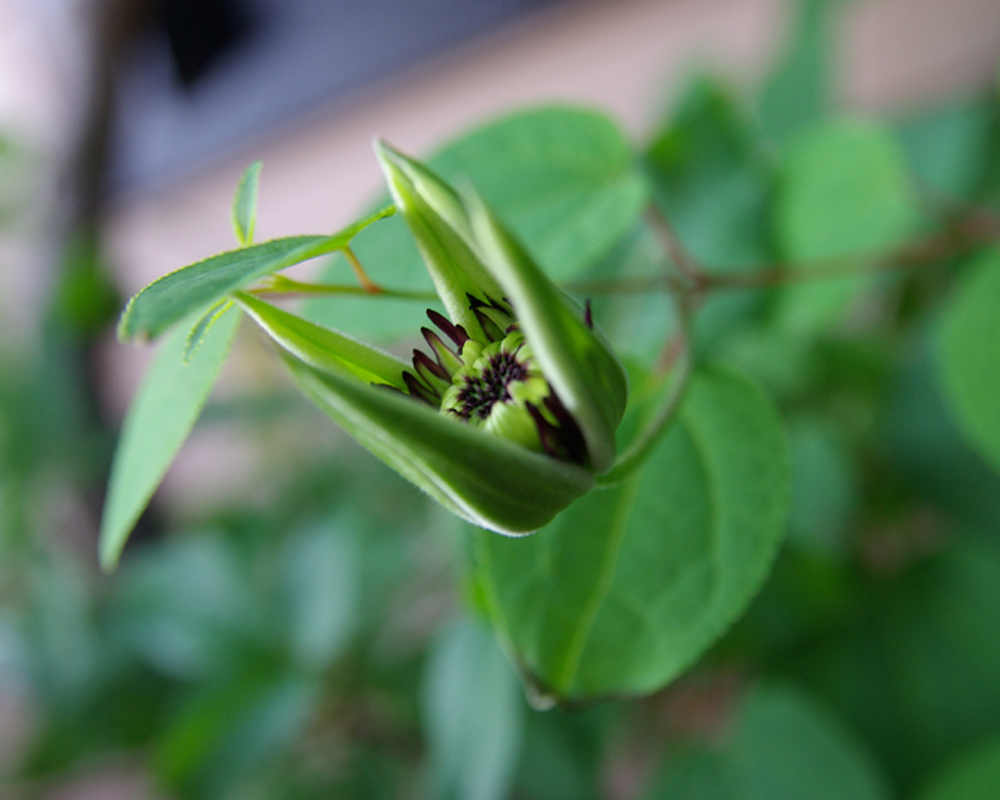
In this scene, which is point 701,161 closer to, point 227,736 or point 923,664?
point 923,664

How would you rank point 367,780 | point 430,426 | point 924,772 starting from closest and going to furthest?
1. point 430,426
2. point 924,772
3. point 367,780

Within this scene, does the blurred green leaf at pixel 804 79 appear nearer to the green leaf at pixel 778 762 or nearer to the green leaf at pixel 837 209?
the green leaf at pixel 837 209

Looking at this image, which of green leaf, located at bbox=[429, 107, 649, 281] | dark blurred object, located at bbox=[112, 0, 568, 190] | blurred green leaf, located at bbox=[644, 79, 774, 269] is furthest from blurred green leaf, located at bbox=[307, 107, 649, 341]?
dark blurred object, located at bbox=[112, 0, 568, 190]

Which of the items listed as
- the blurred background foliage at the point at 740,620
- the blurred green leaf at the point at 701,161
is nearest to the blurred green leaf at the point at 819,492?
the blurred background foliage at the point at 740,620

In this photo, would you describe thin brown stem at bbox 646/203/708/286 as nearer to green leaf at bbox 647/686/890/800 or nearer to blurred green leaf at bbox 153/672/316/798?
green leaf at bbox 647/686/890/800

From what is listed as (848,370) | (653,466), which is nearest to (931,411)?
(848,370)

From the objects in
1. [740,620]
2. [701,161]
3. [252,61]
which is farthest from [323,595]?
[252,61]

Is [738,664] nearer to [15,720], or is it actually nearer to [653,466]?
[653,466]
